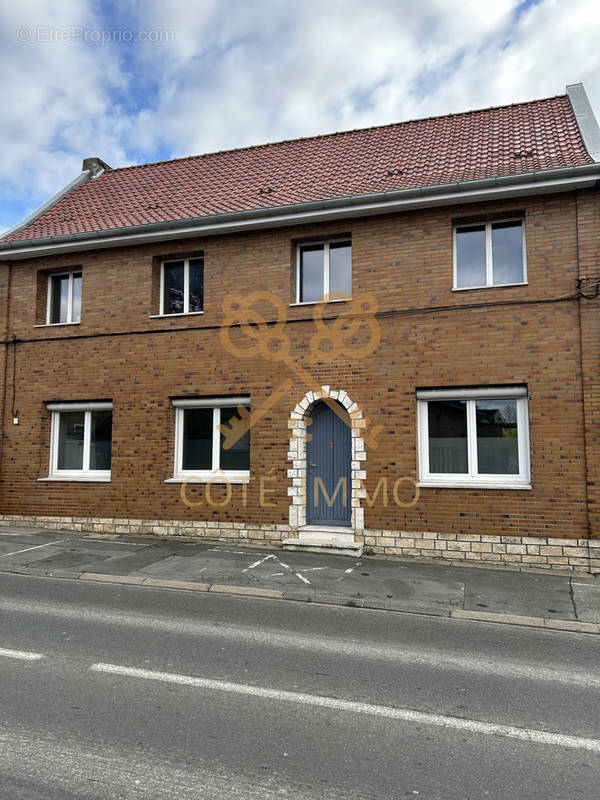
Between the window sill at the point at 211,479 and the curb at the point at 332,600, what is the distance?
3.06 metres

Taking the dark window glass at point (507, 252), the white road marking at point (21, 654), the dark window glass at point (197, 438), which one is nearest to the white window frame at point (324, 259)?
the dark window glass at point (507, 252)

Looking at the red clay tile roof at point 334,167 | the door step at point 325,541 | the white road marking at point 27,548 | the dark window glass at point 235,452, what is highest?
the red clay tile roof at point 334,167

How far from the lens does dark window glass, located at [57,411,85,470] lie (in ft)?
39.1

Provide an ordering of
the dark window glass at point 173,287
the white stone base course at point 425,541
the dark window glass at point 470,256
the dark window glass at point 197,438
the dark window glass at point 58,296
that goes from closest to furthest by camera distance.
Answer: the white stone base course at point 425,541, the dark window glass at point 470,256, the dark window glass at point 197,438, the dark window glass at point 173,287, the dark window glass at point 58,296

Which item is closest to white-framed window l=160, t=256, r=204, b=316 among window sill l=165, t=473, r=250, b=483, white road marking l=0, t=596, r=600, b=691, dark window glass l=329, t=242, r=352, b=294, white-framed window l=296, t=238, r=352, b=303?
white-framed window l=296, t=238, r=352, b=303

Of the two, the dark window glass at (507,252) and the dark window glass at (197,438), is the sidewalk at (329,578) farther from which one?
the dark window glass at (507,252)

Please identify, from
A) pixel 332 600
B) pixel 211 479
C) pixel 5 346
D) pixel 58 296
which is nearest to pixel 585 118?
pixel 211 479

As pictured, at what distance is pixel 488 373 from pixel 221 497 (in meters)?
5.32

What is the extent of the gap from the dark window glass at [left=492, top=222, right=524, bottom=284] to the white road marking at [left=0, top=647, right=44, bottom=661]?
8577 mm

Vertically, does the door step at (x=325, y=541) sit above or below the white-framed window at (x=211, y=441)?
below

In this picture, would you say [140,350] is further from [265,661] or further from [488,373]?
[265,661]

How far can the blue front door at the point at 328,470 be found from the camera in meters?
10.1

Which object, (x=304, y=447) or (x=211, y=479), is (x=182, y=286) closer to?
(x=211, y=479)

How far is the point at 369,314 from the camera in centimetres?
1002
